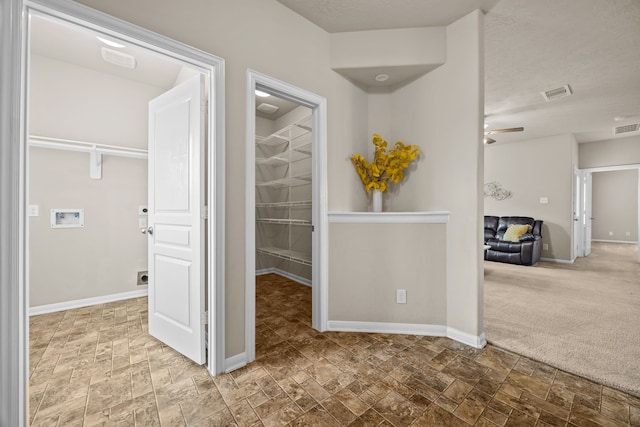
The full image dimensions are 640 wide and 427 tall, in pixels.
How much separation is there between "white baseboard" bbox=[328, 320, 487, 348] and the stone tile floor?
3.7 inches

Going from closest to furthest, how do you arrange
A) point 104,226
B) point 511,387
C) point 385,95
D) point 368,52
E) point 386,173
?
point 511,387 → point 368,52 → point 386,173 → point 385,95 → point 104,226

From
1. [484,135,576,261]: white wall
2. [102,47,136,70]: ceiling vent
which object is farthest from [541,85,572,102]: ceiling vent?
[102,47,136,70]: ceiling vent

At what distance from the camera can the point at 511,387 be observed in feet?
5.64

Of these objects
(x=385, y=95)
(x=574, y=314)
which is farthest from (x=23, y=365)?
(x=574, y=314)

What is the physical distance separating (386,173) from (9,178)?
8.35ft

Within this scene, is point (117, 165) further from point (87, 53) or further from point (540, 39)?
point (540, 39)

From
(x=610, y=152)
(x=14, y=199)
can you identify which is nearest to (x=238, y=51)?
(x=14, y=199)

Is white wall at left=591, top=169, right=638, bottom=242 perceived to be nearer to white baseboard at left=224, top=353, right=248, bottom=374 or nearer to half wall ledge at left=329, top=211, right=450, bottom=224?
half wall ledge at left=329, top=211, right=450, bottom=224

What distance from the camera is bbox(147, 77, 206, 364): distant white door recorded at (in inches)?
77.4

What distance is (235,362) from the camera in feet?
6.34

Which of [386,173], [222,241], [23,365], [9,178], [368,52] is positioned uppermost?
[368,52]

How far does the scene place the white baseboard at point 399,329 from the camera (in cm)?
239

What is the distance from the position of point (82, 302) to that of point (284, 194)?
3.06 metres

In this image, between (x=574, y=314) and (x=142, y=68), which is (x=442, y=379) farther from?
(x=142, y=68)
